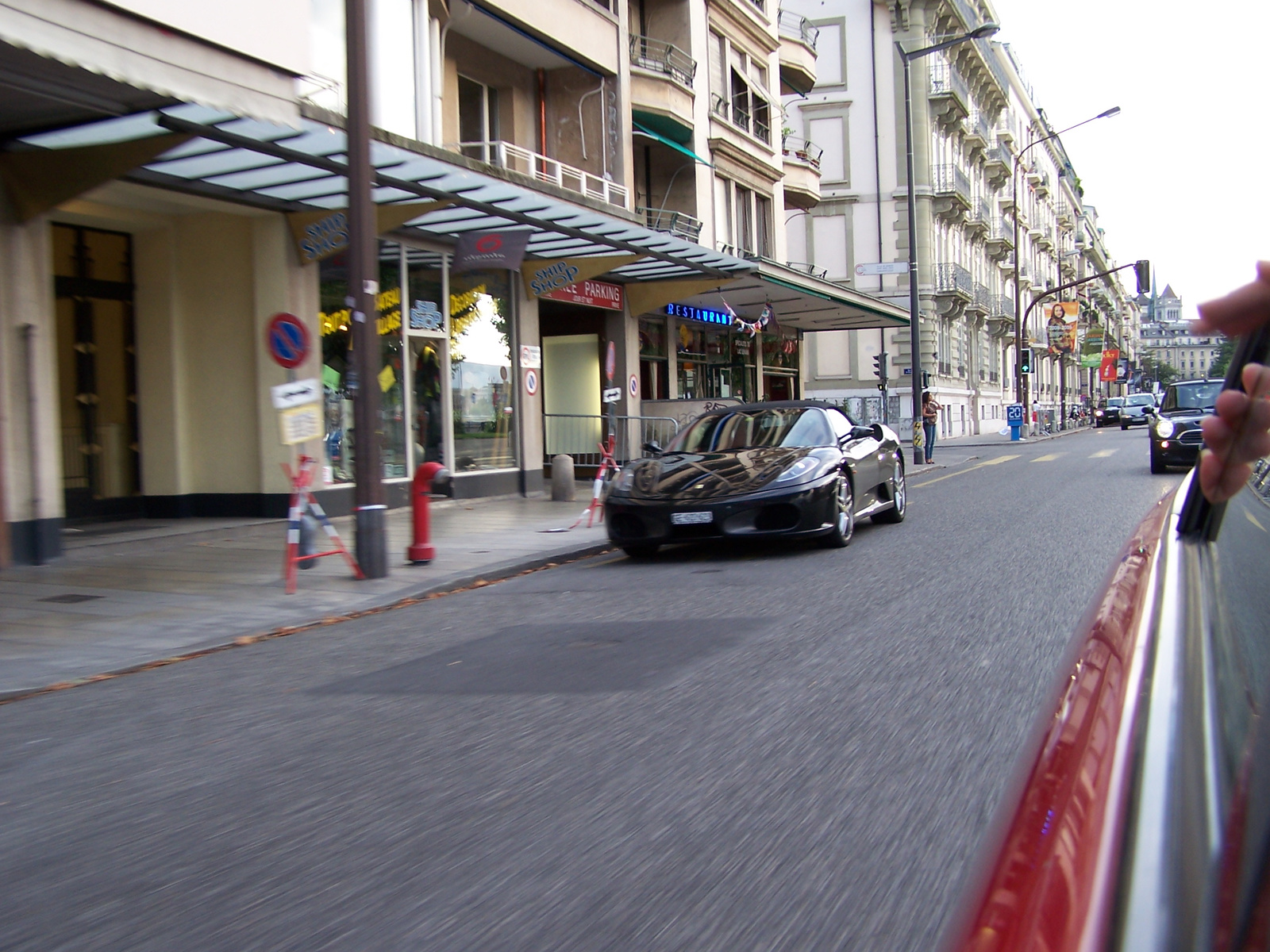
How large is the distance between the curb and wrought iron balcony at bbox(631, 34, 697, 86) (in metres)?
13.9

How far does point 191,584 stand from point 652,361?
15979mm

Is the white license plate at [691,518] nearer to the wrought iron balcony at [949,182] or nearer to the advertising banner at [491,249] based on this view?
the advertising banner at [491,249]

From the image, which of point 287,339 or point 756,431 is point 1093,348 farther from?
point 287,339

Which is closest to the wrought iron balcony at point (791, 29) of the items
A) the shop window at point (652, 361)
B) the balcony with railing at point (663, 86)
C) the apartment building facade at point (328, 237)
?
the apartment building facade at point (328, 237)

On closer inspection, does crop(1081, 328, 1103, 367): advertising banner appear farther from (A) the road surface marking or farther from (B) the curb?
(B) the curb

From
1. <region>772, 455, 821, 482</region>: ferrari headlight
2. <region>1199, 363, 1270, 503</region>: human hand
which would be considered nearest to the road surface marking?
<region>772, 455, 821, 482</region>: ferrari headlight

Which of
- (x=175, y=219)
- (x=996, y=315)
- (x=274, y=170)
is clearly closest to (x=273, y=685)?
(x=274, y=170)

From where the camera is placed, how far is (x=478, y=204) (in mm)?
13672

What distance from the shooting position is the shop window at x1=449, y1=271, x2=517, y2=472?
17.1 metres

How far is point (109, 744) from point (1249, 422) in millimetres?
4350

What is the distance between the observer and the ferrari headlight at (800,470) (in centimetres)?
927

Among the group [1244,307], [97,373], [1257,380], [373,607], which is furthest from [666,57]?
[1257,380]

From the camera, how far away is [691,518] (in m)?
9.22

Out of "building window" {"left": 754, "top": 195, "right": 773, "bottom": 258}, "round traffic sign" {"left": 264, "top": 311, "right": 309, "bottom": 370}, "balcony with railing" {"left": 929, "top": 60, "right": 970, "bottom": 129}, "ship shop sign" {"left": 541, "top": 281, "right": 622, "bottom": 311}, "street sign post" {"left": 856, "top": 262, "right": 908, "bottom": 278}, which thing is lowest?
"round traffic sign" {"left": 264, "top": 311, "right": 309, "bottom": 370}
